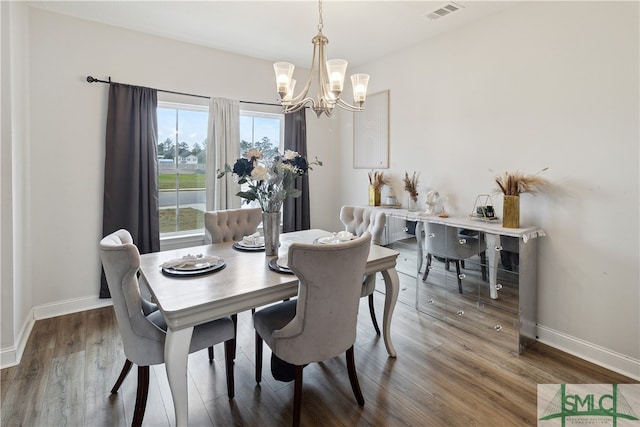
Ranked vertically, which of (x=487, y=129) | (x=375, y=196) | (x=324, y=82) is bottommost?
(x=375, y=196)

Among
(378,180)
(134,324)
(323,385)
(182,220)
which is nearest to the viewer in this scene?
(134,324)

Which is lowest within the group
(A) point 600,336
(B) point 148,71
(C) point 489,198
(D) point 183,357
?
(A) point 600,336

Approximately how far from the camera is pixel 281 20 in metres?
3.07

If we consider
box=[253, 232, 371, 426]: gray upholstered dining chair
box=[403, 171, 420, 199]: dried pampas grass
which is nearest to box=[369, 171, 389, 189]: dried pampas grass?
box=[403, 171, 420, 199]: dried pampas grass

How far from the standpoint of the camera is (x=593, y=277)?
95.0 inches

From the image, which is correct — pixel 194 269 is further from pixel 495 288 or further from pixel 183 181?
pixel 495 288

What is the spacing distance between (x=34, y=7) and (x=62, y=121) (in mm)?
967

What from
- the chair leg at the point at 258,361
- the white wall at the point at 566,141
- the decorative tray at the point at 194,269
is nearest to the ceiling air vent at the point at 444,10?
the white wall at the point at 566,141

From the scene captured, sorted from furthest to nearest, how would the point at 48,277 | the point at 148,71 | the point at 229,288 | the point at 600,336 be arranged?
the point at 148,71, the point at 48,277, the point at 600,336, the point at 229,288

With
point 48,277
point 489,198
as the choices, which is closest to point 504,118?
point 489,198

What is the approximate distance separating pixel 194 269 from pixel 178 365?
575mm

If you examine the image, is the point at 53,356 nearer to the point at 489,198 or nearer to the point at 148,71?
the point at 148,71

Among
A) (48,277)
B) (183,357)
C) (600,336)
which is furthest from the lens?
(48,277)

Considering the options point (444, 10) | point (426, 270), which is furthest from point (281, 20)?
point (426, 270)
